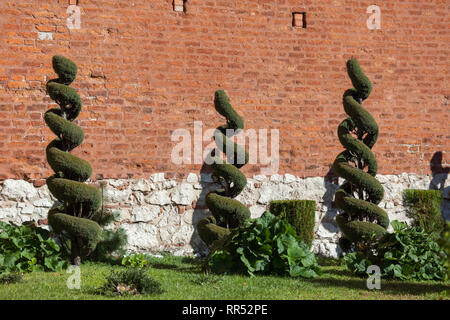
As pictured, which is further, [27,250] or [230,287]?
[27,250]

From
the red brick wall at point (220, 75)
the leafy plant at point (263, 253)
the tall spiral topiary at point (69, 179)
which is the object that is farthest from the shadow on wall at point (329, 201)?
the tall spiral topiary at point (69, 179)

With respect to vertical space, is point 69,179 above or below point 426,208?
above

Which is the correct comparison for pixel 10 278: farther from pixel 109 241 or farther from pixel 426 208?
pixel 426 208

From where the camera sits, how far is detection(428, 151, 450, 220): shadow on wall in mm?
10040

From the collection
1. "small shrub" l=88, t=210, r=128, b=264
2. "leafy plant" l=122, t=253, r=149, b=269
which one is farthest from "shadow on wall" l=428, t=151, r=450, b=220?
"small shrub" l=88, t=210, r=128, b=264

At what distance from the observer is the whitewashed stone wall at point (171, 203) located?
8.33 m

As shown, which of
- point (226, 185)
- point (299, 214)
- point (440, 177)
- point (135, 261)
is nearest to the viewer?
point (135, 261)

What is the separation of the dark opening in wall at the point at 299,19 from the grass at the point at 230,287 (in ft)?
14.0

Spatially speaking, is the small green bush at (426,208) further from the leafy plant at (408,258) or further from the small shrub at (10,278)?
the small shrub at (10,278)

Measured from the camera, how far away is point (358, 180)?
308 inches

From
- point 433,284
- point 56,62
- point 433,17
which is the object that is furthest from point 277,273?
point 433,17

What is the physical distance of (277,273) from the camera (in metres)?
7.05

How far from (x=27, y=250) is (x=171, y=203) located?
238 cm

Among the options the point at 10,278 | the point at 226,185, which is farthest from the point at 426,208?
the point at 10,278
